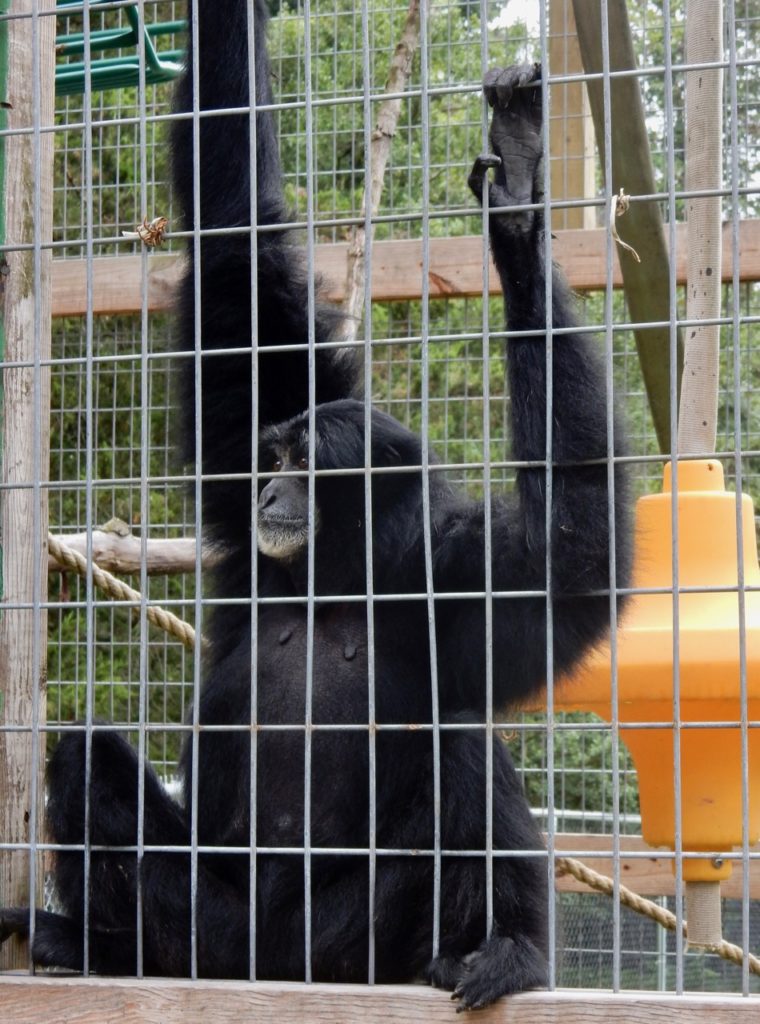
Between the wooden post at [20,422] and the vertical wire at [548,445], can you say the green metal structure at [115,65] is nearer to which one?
the wooden post at [20,422]

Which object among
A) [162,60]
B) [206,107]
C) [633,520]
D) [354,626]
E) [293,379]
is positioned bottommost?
[354,626]

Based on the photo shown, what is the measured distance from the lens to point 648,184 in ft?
16.7

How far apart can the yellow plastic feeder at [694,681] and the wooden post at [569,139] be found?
12.4 feet

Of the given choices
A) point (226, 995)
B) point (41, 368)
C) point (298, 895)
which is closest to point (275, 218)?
point (41, 368)

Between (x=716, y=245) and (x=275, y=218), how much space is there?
5.43 feet

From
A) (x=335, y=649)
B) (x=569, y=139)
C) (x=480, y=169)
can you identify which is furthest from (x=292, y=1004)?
(x=569, y=139)

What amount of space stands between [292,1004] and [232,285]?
2.57 m

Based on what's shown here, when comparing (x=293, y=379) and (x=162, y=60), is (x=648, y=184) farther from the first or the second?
(x=162, y=60)

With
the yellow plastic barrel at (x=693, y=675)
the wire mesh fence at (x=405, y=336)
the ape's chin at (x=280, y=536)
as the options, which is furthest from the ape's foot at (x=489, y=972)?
the wire mesh fence at (x=405, y=336)

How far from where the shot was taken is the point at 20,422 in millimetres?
3715

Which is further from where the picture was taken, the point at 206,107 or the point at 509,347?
the point at 206,107

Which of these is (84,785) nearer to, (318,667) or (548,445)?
(318,667)

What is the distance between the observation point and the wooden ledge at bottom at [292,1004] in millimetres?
2752

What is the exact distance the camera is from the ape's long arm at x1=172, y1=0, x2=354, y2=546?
450 cm
